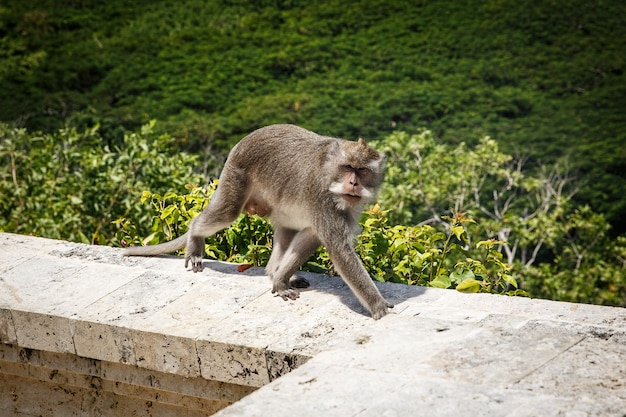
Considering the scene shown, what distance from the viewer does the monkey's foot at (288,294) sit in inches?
198

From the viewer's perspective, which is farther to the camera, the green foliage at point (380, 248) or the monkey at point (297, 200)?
the green foliage at point (380, 248)

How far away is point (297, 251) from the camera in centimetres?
539

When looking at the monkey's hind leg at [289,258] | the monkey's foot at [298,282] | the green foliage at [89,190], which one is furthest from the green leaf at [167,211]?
the green foliage at [89,190]

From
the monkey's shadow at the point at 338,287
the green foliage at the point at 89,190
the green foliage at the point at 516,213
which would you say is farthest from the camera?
the green foliage at the point at 516,213

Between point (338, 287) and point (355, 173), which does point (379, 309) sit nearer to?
point (338, 287)

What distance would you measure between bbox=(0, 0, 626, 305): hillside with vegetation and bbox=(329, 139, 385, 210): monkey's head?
613 cm

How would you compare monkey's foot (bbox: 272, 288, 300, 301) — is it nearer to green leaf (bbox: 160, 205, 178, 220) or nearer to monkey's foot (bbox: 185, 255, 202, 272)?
monkey's foot (bbox: 185, 255, 202, 272)

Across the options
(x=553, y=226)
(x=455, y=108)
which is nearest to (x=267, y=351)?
(x=553, y=226)

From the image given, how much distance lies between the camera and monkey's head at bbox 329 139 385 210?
198 inches

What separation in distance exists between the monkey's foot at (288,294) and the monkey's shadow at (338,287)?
0.14 m

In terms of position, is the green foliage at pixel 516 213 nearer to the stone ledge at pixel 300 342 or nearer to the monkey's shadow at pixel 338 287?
the monkey's shadow at pixel 338 287

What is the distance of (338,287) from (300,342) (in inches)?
36.9

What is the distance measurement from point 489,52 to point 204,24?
5.67m

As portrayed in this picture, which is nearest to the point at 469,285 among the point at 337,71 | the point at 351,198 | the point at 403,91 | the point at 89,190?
the point at 351,198
